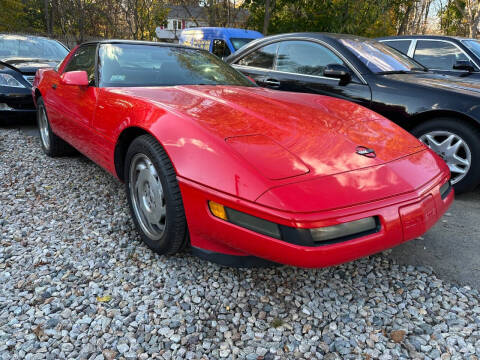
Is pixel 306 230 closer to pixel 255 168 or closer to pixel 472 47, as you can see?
pixel 255 168

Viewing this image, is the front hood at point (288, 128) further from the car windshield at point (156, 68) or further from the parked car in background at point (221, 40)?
the parked car in background at point (221, 40)

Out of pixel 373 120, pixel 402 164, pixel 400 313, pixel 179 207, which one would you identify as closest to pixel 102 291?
pixel 179 207

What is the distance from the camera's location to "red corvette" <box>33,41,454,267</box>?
1.56 m

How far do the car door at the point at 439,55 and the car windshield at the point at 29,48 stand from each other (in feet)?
19.7

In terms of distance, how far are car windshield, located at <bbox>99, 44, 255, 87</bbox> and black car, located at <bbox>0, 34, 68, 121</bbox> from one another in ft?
10.2

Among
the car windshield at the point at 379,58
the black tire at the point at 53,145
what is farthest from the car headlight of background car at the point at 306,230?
the black tire at the point at 53,145

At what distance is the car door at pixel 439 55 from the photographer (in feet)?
16.5

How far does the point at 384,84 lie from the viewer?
3.41 meters

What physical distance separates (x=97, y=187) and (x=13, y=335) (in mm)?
1815

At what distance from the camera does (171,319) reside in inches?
67.3

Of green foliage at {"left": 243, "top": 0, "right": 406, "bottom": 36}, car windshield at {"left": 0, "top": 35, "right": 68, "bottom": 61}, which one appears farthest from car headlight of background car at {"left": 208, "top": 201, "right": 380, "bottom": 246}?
green foliage at {"left": 243, "top": 0, "right": 406, "bottom": 36}

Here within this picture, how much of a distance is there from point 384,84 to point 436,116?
0.56m

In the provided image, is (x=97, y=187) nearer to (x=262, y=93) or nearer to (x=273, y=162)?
(x=262, y=93)

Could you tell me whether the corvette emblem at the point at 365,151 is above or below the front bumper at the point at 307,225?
above
